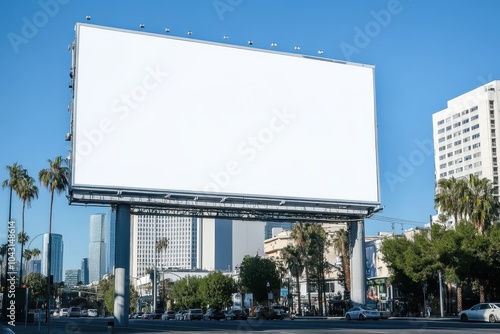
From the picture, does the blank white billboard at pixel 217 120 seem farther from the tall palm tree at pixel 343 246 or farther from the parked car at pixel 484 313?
the tall palm tree at pixel 343 246

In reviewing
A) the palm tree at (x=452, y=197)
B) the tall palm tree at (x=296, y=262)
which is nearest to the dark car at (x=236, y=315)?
the tall palm tree at (x=296, y=262)

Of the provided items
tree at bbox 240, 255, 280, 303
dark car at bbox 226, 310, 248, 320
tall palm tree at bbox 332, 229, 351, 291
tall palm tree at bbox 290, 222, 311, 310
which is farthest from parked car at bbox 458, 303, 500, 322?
tree at bbox 240, 255, 280, 303

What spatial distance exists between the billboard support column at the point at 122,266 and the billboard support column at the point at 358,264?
61.6ft

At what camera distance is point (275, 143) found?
178ft

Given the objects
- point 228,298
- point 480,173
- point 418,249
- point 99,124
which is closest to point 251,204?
point 99,124

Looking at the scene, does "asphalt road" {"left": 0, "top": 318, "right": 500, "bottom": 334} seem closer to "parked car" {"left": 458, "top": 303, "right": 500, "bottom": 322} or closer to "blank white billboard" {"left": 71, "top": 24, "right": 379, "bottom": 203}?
"parked car" {"left": 458, "top": 303, "right": 500, "bottom": 322}

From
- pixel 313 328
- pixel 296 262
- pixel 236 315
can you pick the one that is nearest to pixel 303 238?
pixel 296 262

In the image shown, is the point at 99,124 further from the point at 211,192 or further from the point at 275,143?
the point at 275,143

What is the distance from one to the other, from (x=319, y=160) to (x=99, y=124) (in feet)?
56.5

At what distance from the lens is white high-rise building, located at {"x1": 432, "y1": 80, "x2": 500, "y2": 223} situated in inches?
6619

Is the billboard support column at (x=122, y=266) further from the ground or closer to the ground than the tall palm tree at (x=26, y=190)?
closer to the ground

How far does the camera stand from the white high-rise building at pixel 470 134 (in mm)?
168125

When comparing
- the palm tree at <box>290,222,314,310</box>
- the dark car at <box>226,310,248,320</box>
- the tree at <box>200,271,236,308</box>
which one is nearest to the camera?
the dark car at <box>226,310,248,320</box>

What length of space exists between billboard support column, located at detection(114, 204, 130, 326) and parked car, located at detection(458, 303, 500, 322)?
962 inches
